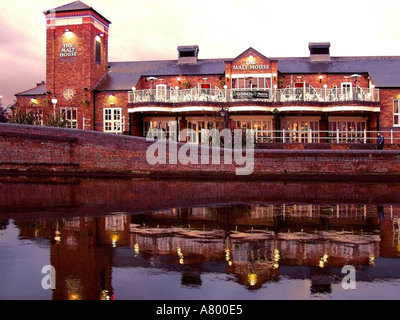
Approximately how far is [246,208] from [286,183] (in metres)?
8.05

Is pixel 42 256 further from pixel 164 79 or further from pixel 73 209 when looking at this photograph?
pixel 164 79

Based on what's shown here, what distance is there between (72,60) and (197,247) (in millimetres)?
31519

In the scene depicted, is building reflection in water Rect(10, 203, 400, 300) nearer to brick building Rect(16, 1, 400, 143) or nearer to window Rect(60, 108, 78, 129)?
brick building Rect(16, 1, 400, 143)

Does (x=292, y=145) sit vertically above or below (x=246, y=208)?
above

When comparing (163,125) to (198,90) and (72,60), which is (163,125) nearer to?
(198,90)

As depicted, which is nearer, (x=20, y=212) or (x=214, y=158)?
(x=20, y=212)

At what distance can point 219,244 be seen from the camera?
309 inches

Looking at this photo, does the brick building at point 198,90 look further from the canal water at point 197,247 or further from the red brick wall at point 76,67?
the canal water at point 197,247

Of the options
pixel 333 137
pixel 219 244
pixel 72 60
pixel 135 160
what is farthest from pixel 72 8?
pixel 219 244

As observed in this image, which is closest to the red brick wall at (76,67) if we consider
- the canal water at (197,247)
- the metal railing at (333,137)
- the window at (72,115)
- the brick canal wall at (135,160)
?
the window at (72,115)

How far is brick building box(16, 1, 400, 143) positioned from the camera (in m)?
31.8
